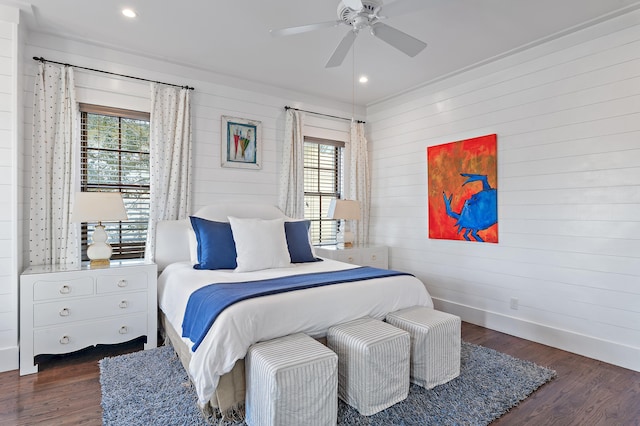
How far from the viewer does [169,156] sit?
3.67 metres

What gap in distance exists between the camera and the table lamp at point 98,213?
293 centimetres

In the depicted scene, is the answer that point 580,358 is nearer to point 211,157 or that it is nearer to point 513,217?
point 513,217

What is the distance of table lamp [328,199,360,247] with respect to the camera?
446cm

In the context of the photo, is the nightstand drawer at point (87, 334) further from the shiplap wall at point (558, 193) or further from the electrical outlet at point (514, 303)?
the electrical outlet at point (514, 303)

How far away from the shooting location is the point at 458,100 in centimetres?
401

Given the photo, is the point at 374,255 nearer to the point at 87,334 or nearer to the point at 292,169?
the point at 292,169

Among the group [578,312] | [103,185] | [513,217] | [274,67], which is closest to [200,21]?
[274,67]

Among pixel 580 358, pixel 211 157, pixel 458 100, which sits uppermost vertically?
pixel 458 100

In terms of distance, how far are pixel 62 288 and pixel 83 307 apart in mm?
216

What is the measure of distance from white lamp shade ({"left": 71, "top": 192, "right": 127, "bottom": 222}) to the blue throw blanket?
120 centimetres

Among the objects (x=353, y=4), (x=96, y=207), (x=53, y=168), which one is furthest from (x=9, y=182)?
(x=353, y=4)

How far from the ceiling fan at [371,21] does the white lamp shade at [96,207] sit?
1943mm

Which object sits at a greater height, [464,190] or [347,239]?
[464,190]

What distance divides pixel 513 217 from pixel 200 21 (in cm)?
340
